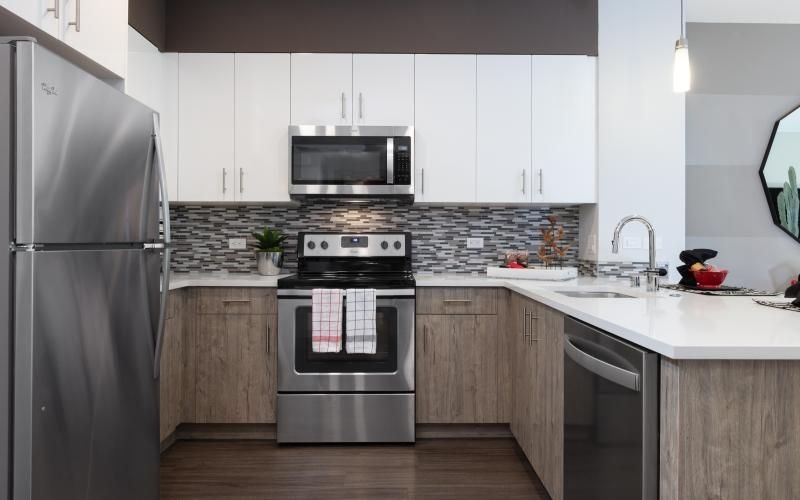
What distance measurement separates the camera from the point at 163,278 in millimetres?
1913

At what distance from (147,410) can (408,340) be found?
1.43 metres

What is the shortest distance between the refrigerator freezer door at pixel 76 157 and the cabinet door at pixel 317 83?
1432 millimetres

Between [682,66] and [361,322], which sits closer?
[682,66]

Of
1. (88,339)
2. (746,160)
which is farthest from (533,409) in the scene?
(746,160)

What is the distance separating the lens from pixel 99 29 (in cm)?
189

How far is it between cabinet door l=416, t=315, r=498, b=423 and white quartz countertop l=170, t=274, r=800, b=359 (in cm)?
56

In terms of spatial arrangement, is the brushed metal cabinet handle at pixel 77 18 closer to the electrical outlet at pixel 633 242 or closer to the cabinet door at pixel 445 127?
the cabinet door at pixel 445 127

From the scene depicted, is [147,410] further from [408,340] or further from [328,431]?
[408,340]

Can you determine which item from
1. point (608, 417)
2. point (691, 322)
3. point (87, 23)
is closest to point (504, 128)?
point (691, 322)

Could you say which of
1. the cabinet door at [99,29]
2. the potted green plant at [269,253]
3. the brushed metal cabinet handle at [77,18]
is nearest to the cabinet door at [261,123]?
the potted green plant at [269,253]

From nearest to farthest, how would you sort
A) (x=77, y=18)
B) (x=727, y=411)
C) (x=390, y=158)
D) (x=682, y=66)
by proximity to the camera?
(x=727, y=411) < (x=77, y=18) < (x=682, y=66) < (x=390, y=158)

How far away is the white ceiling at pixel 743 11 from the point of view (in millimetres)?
3211

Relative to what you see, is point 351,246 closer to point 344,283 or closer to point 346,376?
point 344,283

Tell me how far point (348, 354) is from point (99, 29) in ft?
6.19
